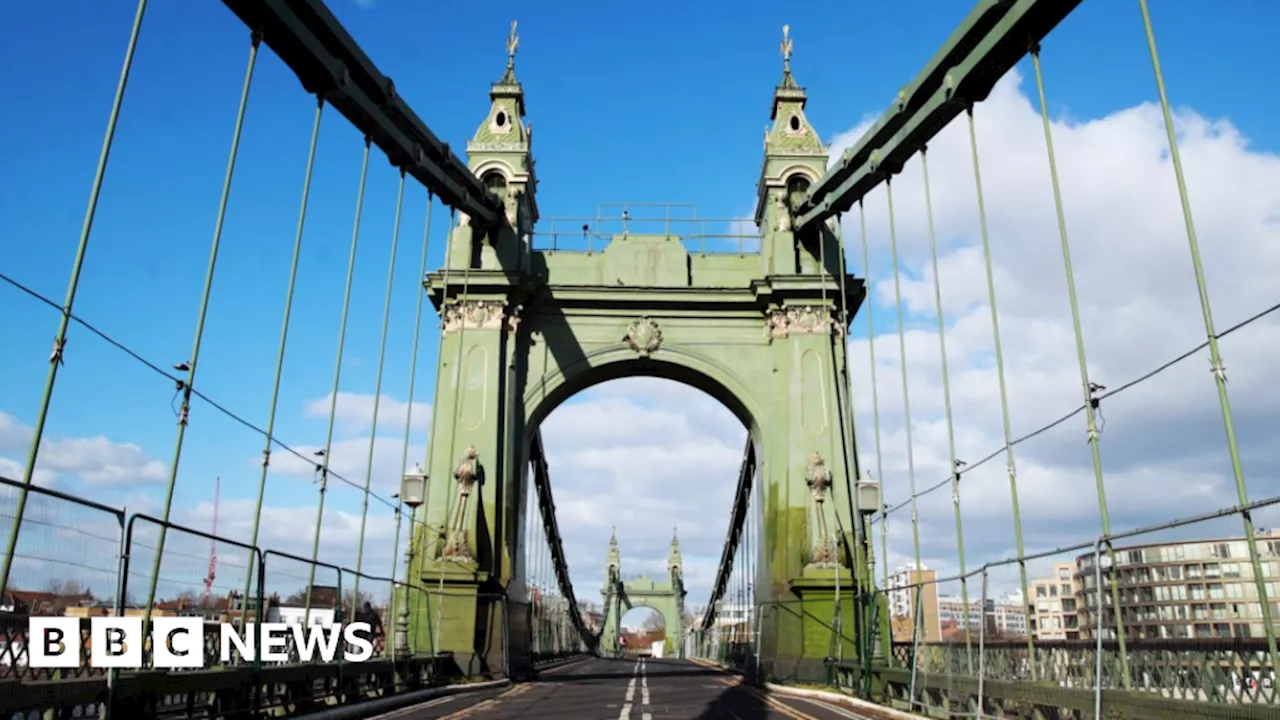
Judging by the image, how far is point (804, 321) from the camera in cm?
2442

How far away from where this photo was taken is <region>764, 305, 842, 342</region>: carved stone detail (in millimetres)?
24375

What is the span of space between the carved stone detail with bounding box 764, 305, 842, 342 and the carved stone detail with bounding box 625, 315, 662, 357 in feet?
10.5

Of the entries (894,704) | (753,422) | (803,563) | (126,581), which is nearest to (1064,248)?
(894,704)

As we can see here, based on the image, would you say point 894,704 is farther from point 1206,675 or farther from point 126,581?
point 126,581

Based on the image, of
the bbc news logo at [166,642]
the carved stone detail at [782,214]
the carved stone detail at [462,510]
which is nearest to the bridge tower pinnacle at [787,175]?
the carved stone detail at [782,214]

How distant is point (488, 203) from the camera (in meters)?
24.2

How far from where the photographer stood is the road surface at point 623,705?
1306 cm

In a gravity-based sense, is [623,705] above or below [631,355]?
below

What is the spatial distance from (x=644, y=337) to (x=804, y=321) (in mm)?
4235

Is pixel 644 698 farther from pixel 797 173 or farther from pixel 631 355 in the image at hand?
pixel 797 173

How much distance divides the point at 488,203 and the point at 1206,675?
19852 mm

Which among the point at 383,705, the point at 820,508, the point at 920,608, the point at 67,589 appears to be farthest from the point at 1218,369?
the point at 820,508

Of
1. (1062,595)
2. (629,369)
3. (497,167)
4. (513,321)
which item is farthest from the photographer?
(629,369)

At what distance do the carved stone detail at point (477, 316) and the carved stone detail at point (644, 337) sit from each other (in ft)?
11.5
